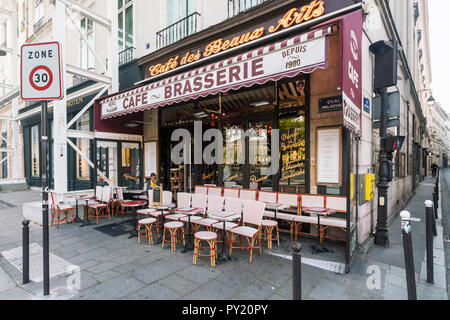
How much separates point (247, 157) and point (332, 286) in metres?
4.52

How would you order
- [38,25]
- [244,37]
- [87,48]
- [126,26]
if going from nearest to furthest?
[244,37], [126,26], [87,48], [38,25]

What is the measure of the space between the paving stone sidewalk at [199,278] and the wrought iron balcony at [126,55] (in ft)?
29.6

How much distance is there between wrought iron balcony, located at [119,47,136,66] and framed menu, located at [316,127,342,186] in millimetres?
9551

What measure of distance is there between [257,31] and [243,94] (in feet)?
6.04

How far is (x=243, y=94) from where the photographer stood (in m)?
7.67

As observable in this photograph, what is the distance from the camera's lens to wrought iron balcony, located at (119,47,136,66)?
11.1 metres

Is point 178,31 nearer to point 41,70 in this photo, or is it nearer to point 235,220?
point 41,70

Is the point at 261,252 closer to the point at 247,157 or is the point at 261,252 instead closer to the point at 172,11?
the point at 247,157

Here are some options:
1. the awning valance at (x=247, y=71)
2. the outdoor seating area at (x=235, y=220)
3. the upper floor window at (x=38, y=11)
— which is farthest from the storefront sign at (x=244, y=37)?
the upper floor window at (x=38, y=11)

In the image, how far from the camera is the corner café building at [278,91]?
431cm

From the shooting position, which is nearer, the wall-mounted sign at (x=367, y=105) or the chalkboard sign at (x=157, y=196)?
the wall-mounted sign at (x=367, y=105)

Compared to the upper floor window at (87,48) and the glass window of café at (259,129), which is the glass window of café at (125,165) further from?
the upper floor window at (87,48)

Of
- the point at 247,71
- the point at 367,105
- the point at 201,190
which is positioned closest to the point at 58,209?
the point at 201,190

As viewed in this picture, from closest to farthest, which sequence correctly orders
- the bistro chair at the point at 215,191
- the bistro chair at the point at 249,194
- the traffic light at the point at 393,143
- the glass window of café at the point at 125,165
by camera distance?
the traffic light at the point at 393,143 < the bistro chair at the point at 249,194 < the bistro chair at the point at 215,191 < the glass window of café at the point at 125,165
